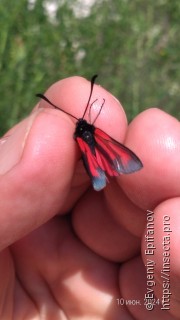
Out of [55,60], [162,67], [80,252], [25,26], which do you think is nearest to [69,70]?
[55,60]

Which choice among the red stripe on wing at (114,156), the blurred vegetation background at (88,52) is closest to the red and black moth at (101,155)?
the red stripe on wing at (114,156)

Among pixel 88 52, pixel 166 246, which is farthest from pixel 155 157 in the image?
pixel 88 52

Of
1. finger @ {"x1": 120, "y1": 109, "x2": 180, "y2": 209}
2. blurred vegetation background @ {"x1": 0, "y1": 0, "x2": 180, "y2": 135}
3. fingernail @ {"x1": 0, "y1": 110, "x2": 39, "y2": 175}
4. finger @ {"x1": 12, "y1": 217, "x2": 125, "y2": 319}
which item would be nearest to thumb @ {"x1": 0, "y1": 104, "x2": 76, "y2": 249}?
fingernail @ {"x1": 0, "y1": 110, "x2": 39, "y2": 175}

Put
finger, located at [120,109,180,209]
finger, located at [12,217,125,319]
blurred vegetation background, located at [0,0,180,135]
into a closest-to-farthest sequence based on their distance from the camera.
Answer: finger, located at [120,109,180,209] < finger, located at [12,217,125,319] < blurred vegetation background, located at [0,0,180,135]

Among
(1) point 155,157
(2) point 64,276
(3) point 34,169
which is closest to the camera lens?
(3) point 34,169

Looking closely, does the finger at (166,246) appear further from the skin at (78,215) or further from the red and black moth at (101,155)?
the red and black moth at (101,155)

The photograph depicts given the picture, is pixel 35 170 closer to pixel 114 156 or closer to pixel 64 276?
pixel 114 156

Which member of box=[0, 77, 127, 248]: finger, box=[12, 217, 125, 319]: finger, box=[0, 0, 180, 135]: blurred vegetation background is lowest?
box=[12, 217, 125, 319]: finger

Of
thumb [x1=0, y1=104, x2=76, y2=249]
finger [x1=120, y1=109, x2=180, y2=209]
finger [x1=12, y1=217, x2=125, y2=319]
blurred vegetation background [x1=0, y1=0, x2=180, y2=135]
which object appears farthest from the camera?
blurred vegetation background [x1=0, y1=0, x2=180, y2=135]

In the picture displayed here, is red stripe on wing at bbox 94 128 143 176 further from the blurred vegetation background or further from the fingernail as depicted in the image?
the blurred vegetation background
